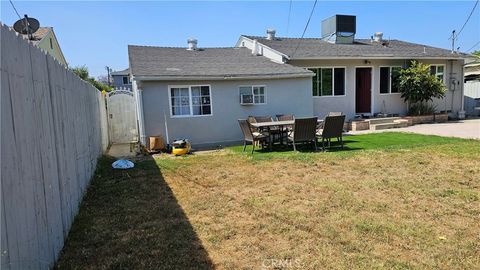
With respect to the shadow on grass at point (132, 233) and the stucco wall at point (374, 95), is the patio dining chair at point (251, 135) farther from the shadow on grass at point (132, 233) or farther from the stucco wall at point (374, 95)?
the stucco wall at point (374, 95)

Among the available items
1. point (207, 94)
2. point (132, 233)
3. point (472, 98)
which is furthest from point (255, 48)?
point (472, 98)

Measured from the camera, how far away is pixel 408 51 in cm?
1775

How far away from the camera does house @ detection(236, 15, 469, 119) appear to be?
1577 centimetres

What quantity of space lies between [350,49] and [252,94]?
6999mm

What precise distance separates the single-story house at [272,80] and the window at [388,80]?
0.17ft

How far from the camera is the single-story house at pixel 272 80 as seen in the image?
12094 millimetres

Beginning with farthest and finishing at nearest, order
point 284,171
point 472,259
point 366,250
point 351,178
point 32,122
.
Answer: point 284,171, point 351,178, point 366,250, point 472,259, point 32,122

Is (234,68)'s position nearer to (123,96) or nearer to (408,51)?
(123,96)

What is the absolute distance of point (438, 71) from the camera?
59.4 ft

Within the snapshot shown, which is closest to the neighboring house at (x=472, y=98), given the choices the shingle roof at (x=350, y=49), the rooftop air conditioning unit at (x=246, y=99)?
the shingle roof at (x=350, y=49)

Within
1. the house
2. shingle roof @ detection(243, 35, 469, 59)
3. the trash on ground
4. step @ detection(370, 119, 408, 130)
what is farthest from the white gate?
step @ detection(370, 119, 408, 130)

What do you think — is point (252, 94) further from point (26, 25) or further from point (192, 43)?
point (26, 25)

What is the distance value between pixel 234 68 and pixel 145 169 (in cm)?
669

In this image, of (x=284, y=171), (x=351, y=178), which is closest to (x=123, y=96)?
(x=284, y=171)
